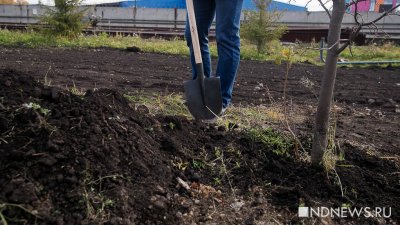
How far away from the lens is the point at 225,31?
2.85 m

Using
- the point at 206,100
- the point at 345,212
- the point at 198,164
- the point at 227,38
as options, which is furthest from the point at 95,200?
the point at 227,38

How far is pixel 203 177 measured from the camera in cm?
188

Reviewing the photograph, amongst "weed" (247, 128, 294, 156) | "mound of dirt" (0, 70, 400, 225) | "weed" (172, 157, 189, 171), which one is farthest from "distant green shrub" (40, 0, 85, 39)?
"weed" (172, 157, 189, 171)

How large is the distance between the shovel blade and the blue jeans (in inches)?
11.6

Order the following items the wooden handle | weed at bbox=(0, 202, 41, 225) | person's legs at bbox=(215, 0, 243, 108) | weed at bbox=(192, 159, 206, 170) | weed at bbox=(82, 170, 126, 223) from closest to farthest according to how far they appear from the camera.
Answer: weed at bbox=(0, 202, 41, 225), weed at bbox=(82, 170, 126, 223), weed at bbox=(192, 159, 206, 170), the wooden handle, person's legs at bbox=(215, 0, 243, 108)

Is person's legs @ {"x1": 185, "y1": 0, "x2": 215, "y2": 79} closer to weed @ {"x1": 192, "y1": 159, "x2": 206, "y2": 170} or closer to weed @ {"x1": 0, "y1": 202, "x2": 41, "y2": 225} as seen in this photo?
weed @ {"x1": 192, "y1": 159, "x2": 206, "y2": 170}

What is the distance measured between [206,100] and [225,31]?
1.87ft

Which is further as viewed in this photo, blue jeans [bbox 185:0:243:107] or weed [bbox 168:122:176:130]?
blue jeans [bbox 185:0:243:107]

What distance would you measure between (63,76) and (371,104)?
3.69 m

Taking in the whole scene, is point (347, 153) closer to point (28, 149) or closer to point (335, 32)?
point (335, 32)

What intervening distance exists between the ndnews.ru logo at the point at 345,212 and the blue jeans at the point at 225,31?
1452 millimetres

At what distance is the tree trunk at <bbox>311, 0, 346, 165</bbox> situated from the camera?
5.89 ft

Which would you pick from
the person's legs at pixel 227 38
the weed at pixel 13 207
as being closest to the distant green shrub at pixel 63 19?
the person's legs at pixel 227 38

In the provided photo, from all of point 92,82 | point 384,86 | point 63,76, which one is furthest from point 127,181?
point 384,86
